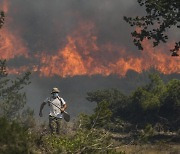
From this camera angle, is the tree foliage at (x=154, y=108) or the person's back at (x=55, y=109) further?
the tree foliage at (x=154, y=108)

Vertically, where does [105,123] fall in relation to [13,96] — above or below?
below

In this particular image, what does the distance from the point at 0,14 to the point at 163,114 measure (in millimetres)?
19188

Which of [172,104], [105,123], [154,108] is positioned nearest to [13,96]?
[154,108]

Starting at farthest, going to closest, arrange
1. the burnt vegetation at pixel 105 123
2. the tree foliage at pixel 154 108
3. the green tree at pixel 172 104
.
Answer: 1. the tree foliage at pixel 154 108
2. the green tree at pixel 172 104
3. the burnt vegetation at pixel 105 123

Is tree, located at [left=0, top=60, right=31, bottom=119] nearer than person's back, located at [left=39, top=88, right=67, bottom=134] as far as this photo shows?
No

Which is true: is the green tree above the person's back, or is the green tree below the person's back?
above

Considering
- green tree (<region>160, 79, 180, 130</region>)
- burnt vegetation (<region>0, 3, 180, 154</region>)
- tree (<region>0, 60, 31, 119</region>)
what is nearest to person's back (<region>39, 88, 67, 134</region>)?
burnt vegetation (<region>0, 3, 180, 154</region>)

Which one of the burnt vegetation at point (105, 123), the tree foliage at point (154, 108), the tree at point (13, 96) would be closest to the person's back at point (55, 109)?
the burnt vegetation at point (105, 123)

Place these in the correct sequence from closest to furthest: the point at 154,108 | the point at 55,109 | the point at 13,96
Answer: the point at 55,109, the point at 154,108, the point at 13,96

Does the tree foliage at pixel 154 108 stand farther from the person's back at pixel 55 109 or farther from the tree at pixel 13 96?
the person's back at pixel 55 109

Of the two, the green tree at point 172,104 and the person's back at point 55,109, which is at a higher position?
the green tree at point 172,104

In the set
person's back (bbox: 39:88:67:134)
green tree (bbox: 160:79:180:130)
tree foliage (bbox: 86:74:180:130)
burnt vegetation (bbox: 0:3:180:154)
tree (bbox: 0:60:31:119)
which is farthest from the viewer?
tree (bbox: 0:60:31:119)

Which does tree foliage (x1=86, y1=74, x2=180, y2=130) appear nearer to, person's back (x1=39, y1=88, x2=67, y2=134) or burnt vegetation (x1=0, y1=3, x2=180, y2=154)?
burnt vegetation (x1=0, y1=3, x2=180, y2=154)

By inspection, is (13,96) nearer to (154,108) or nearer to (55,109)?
(154,108)
